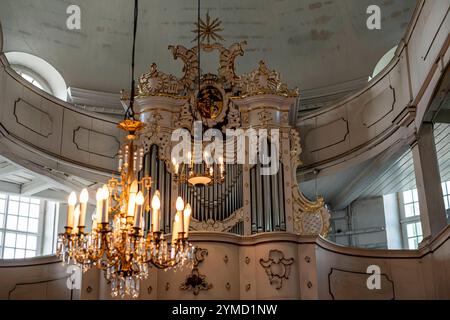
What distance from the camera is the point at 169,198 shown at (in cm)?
1302

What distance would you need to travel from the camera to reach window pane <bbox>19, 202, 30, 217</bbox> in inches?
645

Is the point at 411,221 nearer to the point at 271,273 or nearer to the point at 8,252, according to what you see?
the point at 271,273

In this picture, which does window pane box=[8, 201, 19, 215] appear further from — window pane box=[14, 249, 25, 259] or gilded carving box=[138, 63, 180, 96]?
gilded carving box=[138, 63, 180, 96]

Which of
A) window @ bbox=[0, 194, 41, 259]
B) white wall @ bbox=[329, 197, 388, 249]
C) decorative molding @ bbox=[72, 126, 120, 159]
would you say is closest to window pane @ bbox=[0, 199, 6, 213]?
window @ bbox=[0, 194, 41, 259]

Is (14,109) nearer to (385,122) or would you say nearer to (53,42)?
(53,42)

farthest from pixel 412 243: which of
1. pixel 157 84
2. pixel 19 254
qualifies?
pixel 19 254

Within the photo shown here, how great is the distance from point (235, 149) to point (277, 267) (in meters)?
2.52

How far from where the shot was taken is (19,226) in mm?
16250

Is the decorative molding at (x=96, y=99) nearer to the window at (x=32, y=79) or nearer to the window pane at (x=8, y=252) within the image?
the window at (x=32, y=79)

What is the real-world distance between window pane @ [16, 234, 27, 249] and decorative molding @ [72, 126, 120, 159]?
304cm

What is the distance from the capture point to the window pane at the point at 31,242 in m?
16.2

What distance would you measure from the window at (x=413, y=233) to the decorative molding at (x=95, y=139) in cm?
644

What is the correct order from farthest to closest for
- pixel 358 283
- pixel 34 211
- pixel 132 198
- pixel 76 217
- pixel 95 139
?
pixel 34 211, pixel 95 139, pixel 358 283, pixel 132 198, pixel 76 217
